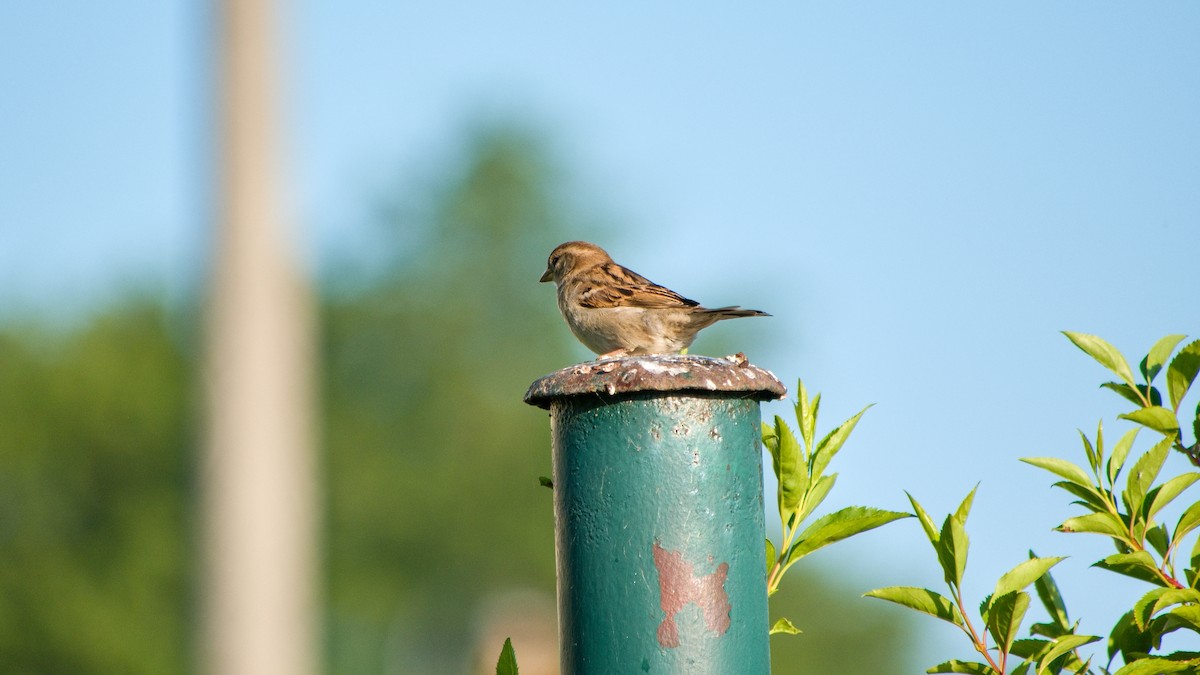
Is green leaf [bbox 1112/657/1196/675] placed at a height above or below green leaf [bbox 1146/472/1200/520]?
below

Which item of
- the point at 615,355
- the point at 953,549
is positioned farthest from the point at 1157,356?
the point at 615,355

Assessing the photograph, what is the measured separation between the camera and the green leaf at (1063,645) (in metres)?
2.89

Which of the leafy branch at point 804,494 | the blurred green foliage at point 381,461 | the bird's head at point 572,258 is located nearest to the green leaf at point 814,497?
the leafy branch at point 804,494

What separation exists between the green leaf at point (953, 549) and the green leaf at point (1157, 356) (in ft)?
1.83

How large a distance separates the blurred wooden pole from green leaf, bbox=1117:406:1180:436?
2.30m

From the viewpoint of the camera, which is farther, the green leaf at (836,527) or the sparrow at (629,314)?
the sparrow at (629,314)

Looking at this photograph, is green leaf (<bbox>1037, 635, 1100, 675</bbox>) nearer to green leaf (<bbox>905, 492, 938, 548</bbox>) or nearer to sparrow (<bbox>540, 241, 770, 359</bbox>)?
green leaf (<bbox>905, 492, 938, 548</bbox>)

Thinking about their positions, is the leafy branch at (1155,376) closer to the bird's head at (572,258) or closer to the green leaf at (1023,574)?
the green leaf at (1023,574)

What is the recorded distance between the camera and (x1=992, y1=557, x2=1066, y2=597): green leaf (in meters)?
2.91

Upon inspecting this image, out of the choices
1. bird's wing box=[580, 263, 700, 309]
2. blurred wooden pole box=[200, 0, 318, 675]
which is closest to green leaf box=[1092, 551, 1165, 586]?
blurred wooden pole box=[200, 0, 318, 675]

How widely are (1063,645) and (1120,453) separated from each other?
18.5 inches

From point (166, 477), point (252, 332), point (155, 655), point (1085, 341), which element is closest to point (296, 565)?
point (252, 332)

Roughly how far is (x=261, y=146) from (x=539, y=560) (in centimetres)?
3712

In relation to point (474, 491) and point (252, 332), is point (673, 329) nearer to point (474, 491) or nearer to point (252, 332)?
point (252, 332)
